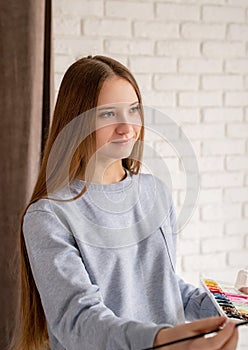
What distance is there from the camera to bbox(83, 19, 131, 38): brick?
236cm

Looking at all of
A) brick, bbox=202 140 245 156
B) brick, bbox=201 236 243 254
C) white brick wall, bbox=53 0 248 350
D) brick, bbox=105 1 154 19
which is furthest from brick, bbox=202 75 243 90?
brick, bbox=201 236 243 254

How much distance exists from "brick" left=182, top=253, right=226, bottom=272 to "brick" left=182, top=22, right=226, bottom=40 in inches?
33.0

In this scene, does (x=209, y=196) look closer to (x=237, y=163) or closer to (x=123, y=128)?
(x=237, y=163)

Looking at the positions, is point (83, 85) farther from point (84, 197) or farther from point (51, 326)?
point (51, 326)

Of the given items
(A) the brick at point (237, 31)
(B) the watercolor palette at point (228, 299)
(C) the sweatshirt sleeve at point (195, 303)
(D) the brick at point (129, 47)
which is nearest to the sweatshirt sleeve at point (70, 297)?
(B) the watercolor palette at point (228, 299)

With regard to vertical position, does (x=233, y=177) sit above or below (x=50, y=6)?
below

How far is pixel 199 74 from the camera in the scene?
101 inches

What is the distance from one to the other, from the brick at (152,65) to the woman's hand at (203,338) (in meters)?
1.54

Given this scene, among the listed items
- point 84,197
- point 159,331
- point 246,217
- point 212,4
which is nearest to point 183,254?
point 246,217

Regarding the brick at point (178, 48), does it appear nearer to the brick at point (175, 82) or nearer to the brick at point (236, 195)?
the brick at point (175, 82)

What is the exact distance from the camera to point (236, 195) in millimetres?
2688

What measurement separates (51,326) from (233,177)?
1.56 m

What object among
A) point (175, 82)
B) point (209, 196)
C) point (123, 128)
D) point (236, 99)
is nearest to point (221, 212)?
point (209, 196)

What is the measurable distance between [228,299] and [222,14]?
60.9 inches
